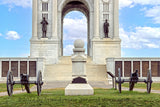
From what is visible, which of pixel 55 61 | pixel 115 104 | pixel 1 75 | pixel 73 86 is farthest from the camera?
pixel 55 61

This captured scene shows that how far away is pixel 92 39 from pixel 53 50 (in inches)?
254

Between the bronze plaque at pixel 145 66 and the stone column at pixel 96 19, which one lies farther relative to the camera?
the stone column at pixel 96 19

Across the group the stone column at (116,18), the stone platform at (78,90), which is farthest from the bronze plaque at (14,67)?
the stone platform at (78,90)

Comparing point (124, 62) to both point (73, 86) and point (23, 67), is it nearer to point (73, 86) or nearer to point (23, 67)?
point (23, 67)

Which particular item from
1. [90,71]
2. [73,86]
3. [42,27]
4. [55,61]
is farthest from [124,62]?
[73,86]

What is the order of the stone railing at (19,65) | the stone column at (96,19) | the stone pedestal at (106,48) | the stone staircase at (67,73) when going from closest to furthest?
the stone staircase at (67,73)
the stone railing at (19,65)
the stone pedestal at (106,48)
the stone column at (96,19)


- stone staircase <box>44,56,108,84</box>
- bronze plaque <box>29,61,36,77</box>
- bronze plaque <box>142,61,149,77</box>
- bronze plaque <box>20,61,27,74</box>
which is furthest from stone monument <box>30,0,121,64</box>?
bronze plaque <box>142,61,149,77</box>

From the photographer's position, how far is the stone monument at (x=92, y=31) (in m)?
44.2

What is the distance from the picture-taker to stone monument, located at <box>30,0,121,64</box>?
44219mm

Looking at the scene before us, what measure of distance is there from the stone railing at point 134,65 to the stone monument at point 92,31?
7805 millimetres

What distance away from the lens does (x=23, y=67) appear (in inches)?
1425

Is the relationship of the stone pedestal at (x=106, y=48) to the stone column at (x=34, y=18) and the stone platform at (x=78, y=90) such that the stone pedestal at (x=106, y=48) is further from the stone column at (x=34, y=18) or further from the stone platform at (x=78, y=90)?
the stone platform at (x=78, y=90)

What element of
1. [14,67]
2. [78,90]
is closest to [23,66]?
[14,67]

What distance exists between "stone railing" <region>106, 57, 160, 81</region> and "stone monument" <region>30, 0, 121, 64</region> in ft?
25.6
